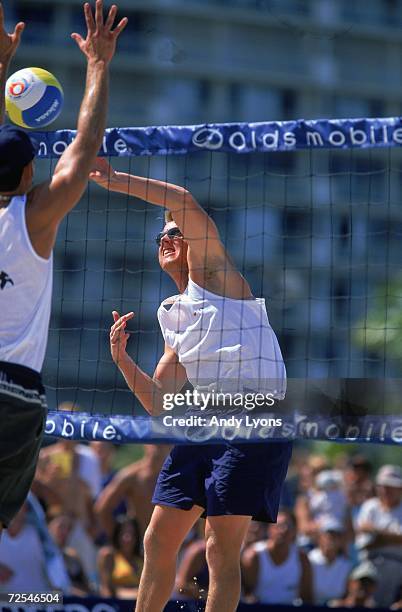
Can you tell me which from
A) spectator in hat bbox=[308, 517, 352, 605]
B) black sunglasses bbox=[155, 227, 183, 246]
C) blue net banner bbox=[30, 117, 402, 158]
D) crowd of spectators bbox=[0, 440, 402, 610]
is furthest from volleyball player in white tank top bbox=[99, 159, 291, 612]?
spectator in hat bbox=[308, 517, 352, 605]

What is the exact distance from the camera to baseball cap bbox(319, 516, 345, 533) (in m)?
Answer: 10.7

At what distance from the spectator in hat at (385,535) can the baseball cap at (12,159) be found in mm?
6050

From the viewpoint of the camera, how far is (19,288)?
4.69 meters

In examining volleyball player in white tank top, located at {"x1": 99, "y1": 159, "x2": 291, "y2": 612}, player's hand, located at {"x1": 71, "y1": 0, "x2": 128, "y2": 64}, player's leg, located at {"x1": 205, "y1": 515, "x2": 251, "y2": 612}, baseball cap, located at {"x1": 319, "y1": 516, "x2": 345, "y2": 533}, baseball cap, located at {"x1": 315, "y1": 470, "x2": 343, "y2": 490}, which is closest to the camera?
player's hand, located at {"x1": 71, "y1": 0, "x2": 128, "y2": 64}

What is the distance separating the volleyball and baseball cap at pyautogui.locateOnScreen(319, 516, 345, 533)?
5.53m

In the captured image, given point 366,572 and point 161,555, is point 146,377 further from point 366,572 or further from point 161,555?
point 366,572

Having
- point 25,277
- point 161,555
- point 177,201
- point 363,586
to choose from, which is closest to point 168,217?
point 177,201

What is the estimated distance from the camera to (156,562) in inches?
235

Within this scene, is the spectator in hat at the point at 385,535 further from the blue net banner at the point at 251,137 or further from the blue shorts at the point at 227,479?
the blue net banner at the point at 251,137

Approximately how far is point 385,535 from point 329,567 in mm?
550

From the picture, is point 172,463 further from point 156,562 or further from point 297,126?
point 297,126

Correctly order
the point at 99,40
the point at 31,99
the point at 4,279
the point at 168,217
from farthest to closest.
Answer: the point at 168,217
the point at 31,99
the point at 99,40
the point at 4,279

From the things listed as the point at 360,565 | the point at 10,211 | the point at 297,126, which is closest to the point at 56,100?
the point at 297,126

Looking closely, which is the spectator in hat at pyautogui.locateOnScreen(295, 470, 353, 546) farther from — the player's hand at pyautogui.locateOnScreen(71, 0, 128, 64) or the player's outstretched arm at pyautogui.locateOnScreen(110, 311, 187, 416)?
the player's hand at pyautogui.locateOnScreen(71, 0, 128, 64)
